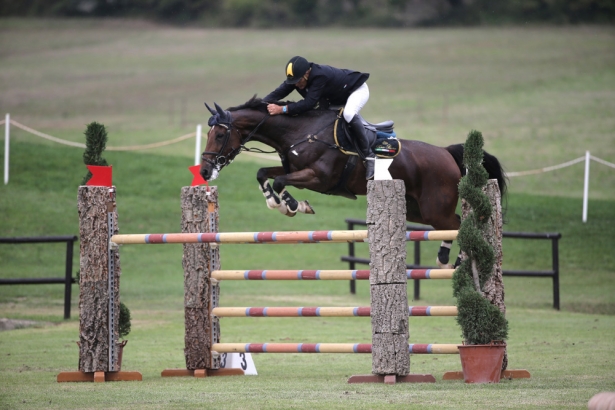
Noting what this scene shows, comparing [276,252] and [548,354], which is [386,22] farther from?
[548,354]

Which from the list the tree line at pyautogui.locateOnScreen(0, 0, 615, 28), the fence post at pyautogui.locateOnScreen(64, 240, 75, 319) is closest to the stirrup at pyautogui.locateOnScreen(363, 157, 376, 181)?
the fence post at pyautogui.locateOnScreen(64, 240, 75, 319)

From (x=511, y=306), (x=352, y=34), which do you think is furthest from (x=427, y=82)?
(x=511, y=306)

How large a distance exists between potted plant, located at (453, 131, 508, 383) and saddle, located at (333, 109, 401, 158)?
1946 mm

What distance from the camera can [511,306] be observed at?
12.7m

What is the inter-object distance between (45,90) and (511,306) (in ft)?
82.8

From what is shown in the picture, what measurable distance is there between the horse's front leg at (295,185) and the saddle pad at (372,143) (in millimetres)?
386

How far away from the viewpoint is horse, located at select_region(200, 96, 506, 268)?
303 inches

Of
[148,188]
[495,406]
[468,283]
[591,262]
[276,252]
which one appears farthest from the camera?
[148,188]

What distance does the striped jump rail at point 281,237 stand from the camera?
6.17 metres

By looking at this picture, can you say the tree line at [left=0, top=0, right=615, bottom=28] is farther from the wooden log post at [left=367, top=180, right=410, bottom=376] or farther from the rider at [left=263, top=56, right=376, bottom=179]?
the wooden log post at [left=367, top=180, right=410, bottom=376]

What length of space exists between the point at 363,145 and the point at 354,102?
393 millimetres

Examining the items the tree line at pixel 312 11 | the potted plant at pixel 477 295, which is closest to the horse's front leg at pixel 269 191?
the potted plant at pixel 477 295

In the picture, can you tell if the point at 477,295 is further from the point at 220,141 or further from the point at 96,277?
the point at 96,277

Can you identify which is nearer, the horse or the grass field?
the grass field
